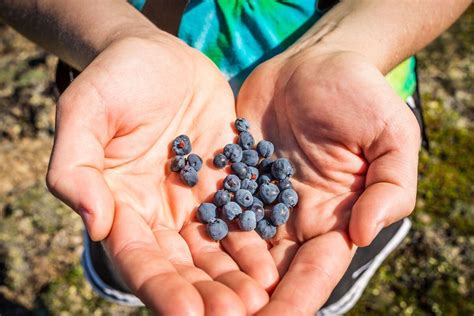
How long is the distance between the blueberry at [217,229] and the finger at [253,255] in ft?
0.13

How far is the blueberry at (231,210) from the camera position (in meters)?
1.85

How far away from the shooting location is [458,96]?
370cm

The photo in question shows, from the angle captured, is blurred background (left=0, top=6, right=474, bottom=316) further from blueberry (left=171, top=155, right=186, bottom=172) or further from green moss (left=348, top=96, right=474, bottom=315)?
blueberry (left=171, top=155, right=186, bottom=172)

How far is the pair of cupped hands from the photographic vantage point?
60.5 inches

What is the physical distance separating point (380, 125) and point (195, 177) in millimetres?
617

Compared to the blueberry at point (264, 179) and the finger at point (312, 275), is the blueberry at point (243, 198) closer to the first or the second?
the blueberry at point (264, 179)

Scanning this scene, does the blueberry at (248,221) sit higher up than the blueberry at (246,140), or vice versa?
the blueberry at (246,140)

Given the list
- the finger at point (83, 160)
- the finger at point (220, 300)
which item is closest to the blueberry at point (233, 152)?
the finger at point (83, 160)

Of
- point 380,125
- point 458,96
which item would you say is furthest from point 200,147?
point 458,96

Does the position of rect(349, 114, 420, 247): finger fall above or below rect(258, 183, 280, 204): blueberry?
above

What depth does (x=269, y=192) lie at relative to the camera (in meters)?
1.92

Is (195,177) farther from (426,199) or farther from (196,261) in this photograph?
(426,199)

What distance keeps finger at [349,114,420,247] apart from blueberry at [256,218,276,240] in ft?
0.94

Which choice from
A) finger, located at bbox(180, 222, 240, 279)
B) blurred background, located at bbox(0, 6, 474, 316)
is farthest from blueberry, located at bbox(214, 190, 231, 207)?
blurred background, located at bbox(0, 6, 474, 316)
